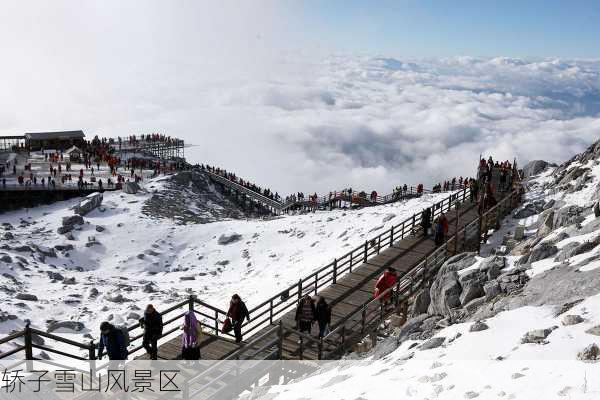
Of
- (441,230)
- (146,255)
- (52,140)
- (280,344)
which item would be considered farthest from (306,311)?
(52,140)

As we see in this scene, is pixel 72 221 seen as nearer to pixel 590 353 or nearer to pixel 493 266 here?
pixel 493 266

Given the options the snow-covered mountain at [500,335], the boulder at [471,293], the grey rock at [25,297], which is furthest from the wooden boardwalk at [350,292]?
the grey rock at [25,297]

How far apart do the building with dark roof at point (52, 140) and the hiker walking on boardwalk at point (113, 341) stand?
48377 millimetres

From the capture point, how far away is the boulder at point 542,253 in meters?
12.7

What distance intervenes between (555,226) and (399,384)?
10282 mm

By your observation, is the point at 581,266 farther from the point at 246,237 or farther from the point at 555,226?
the point at 246,237

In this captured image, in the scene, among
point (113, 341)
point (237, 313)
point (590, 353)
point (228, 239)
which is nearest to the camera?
point (590, 353)

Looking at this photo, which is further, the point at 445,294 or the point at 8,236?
the point at 8,236

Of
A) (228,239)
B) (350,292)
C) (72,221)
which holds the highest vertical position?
(350,292)

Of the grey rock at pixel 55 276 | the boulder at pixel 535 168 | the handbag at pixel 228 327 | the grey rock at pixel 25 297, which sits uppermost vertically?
the boulder at pixel 535 168

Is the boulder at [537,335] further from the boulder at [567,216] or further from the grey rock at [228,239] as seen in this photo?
the grey rock at [228,239]

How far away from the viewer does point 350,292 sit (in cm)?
1630

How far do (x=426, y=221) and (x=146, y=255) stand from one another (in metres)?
17.2

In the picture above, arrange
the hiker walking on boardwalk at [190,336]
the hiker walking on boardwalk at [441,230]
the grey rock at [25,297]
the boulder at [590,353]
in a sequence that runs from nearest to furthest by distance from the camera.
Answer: the boulder at [590,353] < the hiker walking on boardwalk at [190,336] < the hiker walking on boardwalk at [441,230] < the grey rock at [25,297]
